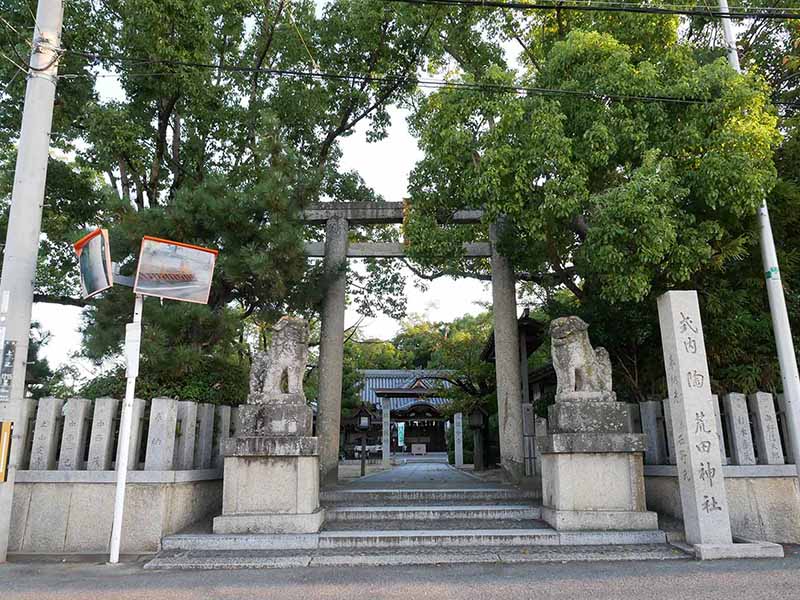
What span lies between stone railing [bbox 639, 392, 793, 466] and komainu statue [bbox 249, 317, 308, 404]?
4882 millimetres

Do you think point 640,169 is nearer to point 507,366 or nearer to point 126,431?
point 507,366

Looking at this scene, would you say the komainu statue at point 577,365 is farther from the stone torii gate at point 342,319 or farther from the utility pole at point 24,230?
the utility pole at point 24,230

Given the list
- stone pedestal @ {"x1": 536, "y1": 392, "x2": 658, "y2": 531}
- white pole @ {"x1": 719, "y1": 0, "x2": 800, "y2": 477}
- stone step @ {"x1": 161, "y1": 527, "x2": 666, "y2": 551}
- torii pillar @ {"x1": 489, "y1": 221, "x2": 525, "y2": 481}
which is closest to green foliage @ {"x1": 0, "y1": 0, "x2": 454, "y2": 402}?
stone step @ {"x1": 161, "y1": 527, "x2": 666, "y2": 551}

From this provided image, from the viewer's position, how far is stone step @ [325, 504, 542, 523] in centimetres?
678

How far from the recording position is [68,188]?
30.0ft

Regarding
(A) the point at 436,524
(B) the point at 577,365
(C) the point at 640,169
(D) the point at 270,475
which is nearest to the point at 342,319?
(D) the point at 270,475

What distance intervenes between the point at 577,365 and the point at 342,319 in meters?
5.69

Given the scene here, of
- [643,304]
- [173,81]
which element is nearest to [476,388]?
[643,304]

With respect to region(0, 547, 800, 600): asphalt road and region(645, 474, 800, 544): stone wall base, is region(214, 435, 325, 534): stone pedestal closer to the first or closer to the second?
region(0, 547, 800, 600): asphalt road

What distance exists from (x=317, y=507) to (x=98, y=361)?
15.7 feet

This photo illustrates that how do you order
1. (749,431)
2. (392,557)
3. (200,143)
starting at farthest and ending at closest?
1. (200,143)
2. (749,431)
3. (392,557)

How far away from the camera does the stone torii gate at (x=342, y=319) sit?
10.3 m

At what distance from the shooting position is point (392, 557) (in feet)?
17.5

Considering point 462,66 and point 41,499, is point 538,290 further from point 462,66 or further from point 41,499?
point 41,499
